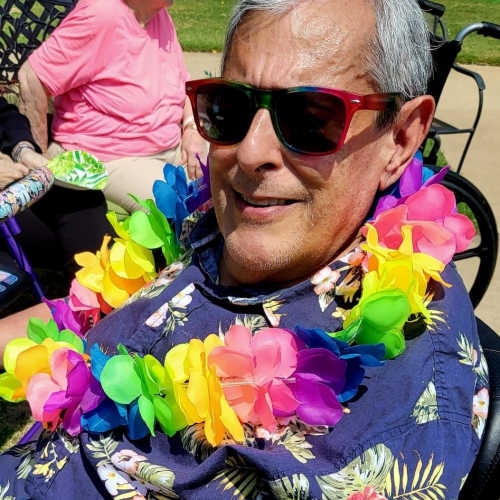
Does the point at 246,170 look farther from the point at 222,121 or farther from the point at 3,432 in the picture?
the point at 3,432

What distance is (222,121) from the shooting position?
1432 millimetres

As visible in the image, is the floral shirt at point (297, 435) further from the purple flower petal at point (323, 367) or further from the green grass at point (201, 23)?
the green grass at point (201, 23)

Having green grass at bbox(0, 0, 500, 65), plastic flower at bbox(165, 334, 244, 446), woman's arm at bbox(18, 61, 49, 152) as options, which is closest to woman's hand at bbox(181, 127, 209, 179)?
woman's arm at bbox(18, 61, 49, 152)

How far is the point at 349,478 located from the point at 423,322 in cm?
36

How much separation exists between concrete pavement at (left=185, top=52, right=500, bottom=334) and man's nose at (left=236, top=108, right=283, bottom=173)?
2.50m

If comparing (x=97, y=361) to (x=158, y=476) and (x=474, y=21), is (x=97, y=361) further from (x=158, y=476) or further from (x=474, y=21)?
(x=474, y=21)

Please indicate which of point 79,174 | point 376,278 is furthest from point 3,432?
point 376,278

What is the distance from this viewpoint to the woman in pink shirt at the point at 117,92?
3.04 meters

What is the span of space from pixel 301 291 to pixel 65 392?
643 millimetres

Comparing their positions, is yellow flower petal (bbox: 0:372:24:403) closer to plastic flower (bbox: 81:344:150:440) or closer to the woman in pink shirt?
plastic flower (bbox: 81:344:150:440)

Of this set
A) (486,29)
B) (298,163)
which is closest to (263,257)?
(298,163)

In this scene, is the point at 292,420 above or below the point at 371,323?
below

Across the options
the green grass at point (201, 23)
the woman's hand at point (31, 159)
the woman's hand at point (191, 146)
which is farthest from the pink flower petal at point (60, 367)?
the green grass at point (201, 23)

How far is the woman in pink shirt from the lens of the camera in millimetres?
3045
